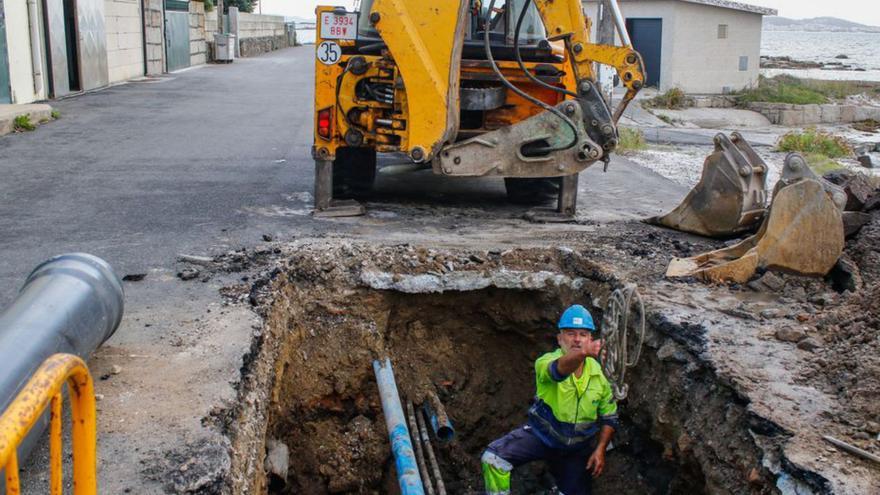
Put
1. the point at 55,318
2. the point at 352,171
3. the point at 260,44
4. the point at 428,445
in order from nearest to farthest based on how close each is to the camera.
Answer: the point at 55,318
the point at 428,445
the point at 352,171
the point at 260,44

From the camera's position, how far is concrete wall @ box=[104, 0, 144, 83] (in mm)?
21375

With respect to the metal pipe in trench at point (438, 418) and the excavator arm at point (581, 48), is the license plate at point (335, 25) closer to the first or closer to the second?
the excavator arm at point (581, 48)

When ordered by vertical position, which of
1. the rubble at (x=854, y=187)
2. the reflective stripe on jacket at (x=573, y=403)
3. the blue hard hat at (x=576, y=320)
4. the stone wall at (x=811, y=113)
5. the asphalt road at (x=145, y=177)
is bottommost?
the reflective stripe on jacket at (x=573, y=403)

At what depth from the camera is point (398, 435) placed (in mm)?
6207

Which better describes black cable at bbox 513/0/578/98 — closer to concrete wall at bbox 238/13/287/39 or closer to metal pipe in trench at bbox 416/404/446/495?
metal pipe in trench at bbox 416/404/446/495

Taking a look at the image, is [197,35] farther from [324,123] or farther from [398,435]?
[398,435]

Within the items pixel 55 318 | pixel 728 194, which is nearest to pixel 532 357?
pixel 728 194

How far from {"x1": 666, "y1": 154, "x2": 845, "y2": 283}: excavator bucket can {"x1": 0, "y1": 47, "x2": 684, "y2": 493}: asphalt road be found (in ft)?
6.29

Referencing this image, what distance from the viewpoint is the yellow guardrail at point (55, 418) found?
8.29 ft

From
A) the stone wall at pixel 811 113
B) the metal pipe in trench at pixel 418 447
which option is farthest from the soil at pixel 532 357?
the stone wall at pixel 811 113

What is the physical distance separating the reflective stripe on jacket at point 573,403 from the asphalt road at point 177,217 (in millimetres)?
1931

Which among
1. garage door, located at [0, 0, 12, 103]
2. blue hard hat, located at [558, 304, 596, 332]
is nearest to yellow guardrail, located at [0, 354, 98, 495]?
blue hard hat, located at [558, 304, 596, 332]

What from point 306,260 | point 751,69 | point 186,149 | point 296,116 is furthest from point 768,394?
point 751,69

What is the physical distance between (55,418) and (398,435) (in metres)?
3.50
